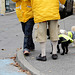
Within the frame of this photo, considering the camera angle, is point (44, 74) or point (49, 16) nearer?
point (44, 74)

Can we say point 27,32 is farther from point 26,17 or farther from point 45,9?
point 45,9

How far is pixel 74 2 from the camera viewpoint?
2516 centimetres

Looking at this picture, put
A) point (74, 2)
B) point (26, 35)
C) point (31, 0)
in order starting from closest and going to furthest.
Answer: point (31, 0) → point (26, 35) → point (74, 2)

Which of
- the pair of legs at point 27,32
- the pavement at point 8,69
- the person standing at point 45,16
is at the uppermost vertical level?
the person standing at point 45,16

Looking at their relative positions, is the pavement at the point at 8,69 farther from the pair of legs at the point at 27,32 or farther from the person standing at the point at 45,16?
the person standing at the point at 45,16

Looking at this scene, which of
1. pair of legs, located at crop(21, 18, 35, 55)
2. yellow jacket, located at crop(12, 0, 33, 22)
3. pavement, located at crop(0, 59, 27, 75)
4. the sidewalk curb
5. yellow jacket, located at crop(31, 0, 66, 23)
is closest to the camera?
the sidewalk curb

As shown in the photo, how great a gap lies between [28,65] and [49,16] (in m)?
1.17

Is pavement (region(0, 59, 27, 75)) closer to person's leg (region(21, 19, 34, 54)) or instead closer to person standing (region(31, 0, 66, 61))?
person's leg (region(21, 19, 34, 54))

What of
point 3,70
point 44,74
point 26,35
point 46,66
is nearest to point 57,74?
point 44,74

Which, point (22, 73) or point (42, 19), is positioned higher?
point (42, 19)

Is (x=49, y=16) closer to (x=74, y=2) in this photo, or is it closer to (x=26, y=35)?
(x=26, y=35)

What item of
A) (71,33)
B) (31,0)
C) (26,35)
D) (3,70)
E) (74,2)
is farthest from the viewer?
(74,2)

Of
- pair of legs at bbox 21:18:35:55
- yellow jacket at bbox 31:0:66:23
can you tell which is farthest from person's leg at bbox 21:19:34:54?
yellow jacket at bbox 31:0:66:23

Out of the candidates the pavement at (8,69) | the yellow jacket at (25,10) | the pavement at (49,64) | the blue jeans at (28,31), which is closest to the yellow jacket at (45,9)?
the yellow jacket at (25,10)
